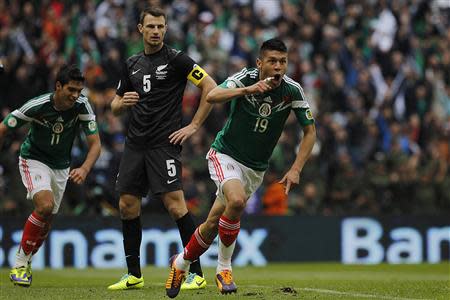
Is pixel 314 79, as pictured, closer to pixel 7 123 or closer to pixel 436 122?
pixel 436 122

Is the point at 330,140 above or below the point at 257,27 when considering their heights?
below

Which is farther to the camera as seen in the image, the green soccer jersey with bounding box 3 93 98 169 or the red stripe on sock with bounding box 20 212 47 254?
the red stripe on sock with bounding box 20 212 47 254

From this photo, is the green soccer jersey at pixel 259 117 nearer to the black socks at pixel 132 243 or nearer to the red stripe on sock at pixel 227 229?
the red stripe on sock at pixel 227 229

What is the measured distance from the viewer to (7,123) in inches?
496

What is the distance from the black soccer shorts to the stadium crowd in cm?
768

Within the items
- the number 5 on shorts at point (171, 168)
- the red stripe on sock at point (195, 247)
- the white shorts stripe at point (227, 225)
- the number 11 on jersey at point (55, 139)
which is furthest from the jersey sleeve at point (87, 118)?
the white shorts stripe at point (227, 225)

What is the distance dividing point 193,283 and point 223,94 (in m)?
2.21

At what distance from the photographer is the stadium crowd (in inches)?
806

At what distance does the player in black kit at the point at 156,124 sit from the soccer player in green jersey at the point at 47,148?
2.76ft

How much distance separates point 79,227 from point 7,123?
Result: 23.4ft

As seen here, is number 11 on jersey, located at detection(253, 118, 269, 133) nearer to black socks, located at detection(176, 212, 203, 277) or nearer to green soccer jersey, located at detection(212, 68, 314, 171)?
green soccer jersey, located at detection(212, 68, 314, 171)

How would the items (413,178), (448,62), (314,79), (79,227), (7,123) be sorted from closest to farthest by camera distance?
1. (7,123)
2. (79,227)
3. (413,178)
4. (314,79)
5. (448,62)

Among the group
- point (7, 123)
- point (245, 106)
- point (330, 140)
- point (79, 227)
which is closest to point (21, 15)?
point (79, 227)

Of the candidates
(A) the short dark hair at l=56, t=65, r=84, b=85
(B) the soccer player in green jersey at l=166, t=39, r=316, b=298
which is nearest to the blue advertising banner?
(A) the short dark hair at l=56, t=65, r=84, b=85
